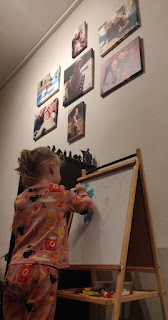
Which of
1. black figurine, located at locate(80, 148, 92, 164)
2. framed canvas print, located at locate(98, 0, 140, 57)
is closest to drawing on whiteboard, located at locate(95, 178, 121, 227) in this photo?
black figurine, located at locate(80, 148, 92, 164)

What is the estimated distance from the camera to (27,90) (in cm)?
396

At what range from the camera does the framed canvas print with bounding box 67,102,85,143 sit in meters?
2.52

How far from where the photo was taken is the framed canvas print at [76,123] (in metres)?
2.52

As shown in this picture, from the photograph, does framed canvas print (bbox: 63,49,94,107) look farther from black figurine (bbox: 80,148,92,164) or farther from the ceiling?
the ceiling

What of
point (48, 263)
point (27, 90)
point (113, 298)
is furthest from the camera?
point (27, 90)

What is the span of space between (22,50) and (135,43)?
8.03 feet

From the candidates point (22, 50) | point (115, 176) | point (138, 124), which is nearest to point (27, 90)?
point (22, 50)

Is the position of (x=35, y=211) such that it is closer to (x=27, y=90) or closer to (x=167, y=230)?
(x=167, y=230)

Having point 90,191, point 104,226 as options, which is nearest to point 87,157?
point 90,191

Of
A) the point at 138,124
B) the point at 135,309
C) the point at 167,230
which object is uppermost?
the point at 138,124

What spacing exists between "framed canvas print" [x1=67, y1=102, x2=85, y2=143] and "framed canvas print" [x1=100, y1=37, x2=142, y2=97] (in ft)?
1.00

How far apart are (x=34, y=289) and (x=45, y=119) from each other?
230 cm

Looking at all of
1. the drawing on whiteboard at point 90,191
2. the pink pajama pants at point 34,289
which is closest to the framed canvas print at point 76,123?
the drawing on whiteboard at point 90,191

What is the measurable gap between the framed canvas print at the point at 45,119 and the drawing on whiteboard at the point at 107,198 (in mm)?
1589
